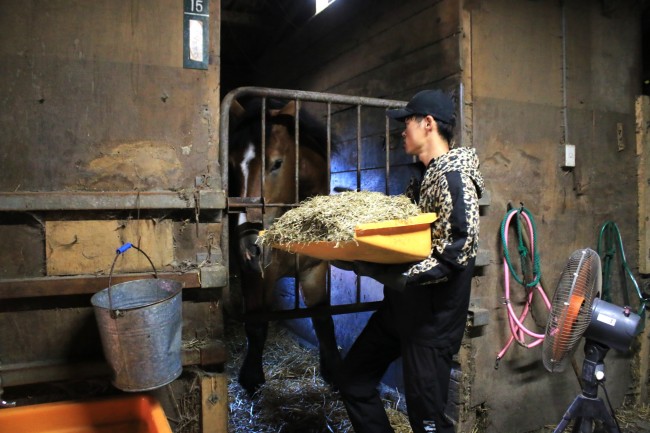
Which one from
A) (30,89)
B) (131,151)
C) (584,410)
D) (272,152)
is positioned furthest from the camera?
(272,152)

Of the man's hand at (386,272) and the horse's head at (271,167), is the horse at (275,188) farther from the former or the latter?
the man's hand at (386,272)

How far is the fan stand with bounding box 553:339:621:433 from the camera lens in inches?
84.9

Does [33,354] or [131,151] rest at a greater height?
[131,151]

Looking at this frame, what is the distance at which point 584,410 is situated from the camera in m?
2.20

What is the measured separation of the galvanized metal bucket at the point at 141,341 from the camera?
154 centimetres

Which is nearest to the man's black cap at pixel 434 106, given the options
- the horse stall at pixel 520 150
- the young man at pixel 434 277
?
the young man at pixel 434 277

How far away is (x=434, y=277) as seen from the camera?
183 centimetres

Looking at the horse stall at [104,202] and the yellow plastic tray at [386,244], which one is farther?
the horse stall at [104,202]

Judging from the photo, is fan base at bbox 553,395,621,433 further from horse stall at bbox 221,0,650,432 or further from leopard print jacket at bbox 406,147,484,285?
leopard print jacket at bbox 406,147,484,285

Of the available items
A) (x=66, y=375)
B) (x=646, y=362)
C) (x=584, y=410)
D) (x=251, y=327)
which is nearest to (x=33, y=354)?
(x=66, y=375)

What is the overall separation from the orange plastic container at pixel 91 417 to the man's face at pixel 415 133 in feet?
5.11

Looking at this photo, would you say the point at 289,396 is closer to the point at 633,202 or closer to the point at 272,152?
the point at 272,152

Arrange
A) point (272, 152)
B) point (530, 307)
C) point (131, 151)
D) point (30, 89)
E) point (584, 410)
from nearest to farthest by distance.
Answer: point (30, 89), point (131, 151), point (584, 410), point (530, 307), point (272, 152)

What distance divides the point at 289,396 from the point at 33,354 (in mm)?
2230
